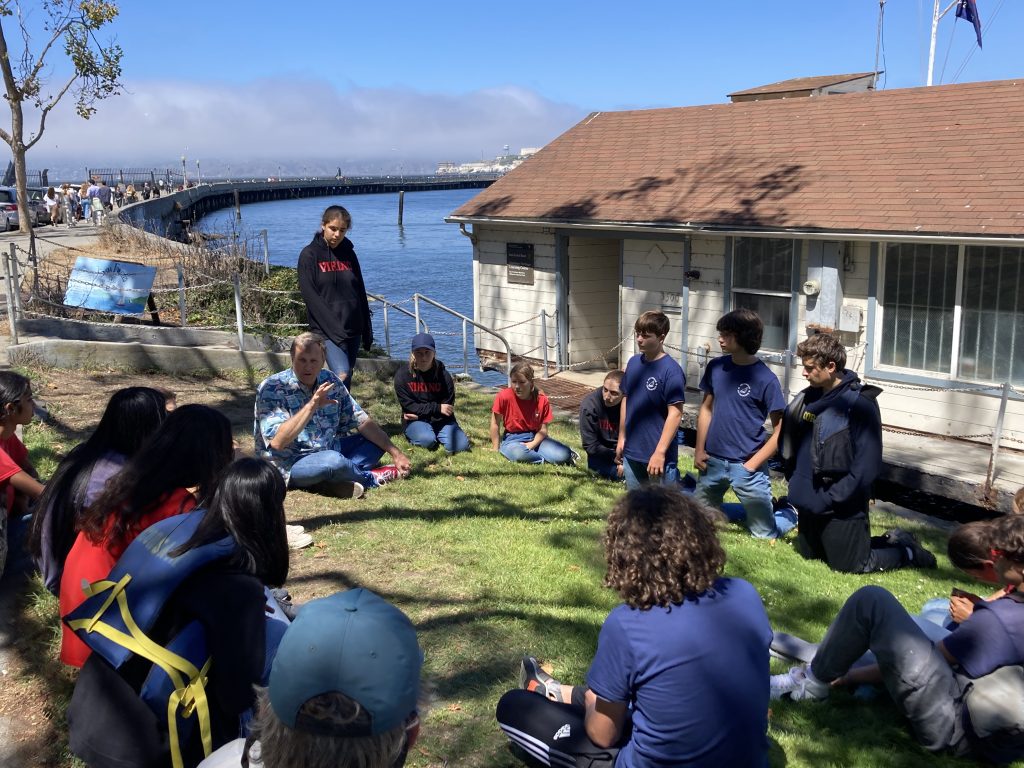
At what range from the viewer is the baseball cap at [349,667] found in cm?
189

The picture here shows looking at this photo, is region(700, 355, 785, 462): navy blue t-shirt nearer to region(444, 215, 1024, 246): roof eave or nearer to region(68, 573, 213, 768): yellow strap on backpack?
region(68, 573, 213, 768): yellow strap on backpack

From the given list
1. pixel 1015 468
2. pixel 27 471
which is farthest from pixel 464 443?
pixel 1015 468

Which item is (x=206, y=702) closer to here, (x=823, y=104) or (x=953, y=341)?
(x=953, y=341)

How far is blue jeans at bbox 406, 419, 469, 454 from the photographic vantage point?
8000 millimetres

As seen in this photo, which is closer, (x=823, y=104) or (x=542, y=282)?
(x=823, y=104)

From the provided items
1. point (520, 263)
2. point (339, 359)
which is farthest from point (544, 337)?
point (339, 359)

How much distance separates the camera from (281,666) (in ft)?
6.35

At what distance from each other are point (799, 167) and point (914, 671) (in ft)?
36.0

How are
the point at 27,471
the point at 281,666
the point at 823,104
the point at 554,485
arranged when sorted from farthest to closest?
the point at 823,104
the point at 554,485
the point at 27,471
the point at 281,666

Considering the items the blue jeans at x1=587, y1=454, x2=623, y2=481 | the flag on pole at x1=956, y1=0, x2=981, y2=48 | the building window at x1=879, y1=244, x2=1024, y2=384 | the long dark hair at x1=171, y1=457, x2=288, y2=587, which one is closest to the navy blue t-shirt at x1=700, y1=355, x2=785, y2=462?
the blue jeans at x1=587, y1=454, x2=623, y2=481

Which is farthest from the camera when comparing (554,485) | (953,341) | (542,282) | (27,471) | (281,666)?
(542,282)

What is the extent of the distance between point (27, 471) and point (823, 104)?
519 inches

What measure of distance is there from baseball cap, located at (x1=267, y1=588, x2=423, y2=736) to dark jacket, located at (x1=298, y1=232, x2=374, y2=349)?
19.3 feet

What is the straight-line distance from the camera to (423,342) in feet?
25.8
